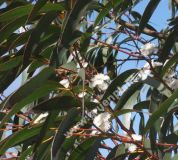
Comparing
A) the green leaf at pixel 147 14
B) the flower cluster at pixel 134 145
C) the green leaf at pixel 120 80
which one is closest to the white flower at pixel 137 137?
the flower cluster at pixel 134 145

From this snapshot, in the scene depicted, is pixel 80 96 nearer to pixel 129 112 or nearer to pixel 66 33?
pixel 129 112

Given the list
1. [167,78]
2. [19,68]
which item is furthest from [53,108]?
[167,78]

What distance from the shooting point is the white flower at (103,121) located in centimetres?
101

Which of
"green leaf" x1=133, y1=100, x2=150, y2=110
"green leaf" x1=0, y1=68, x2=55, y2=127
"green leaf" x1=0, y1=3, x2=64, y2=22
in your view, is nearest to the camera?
"green leaf" x1=0, y1=68, x2=55, y2=127

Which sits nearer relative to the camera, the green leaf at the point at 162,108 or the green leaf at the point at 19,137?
the green leaf at the point at 162,108

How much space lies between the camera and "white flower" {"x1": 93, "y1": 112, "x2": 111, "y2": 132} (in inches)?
39.9

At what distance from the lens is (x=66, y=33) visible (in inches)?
35.8

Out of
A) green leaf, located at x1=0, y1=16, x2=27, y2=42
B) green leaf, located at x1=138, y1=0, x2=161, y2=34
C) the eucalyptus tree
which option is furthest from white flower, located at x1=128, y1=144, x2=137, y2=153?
green leaf, located at x1=0, y1=16, x2=27, y2=42

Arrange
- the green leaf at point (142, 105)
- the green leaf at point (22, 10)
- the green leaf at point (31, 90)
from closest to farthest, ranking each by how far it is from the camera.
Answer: the green leaf at point (31, 90) → the green leaf at point (22, 10) → the green leaf at point (142, 105)

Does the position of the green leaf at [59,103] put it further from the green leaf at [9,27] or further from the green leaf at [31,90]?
the green leaf at [9,27]

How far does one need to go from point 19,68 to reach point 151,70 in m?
0.29

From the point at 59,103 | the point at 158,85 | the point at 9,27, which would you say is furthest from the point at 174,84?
the point at 9,27

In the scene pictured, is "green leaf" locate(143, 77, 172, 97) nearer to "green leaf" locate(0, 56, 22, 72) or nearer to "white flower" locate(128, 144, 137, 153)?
"white flower" locate(128, 144, 137, 153)

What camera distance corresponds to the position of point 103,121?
1.01m
